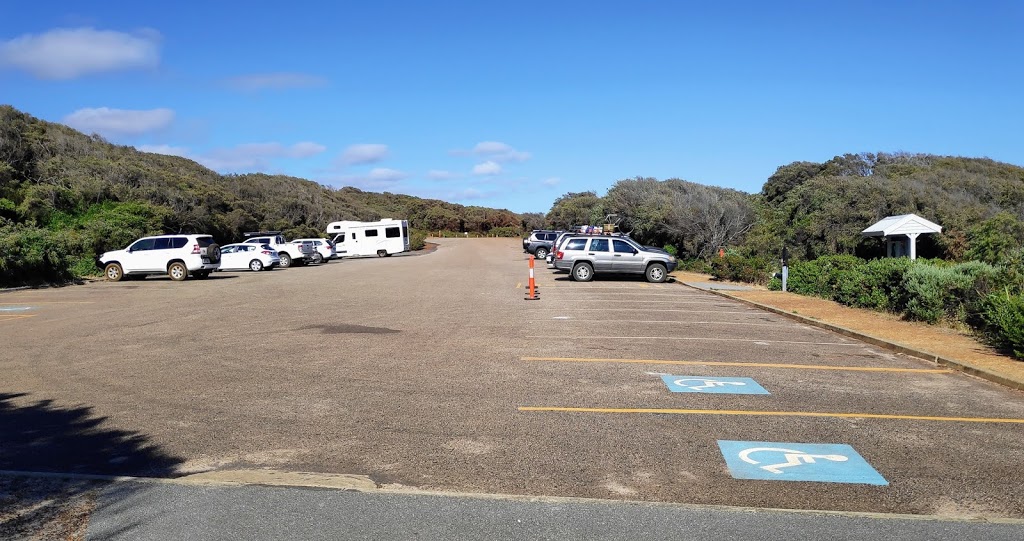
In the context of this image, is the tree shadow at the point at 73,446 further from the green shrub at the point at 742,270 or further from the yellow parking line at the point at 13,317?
the green shrub at the point at 742,270

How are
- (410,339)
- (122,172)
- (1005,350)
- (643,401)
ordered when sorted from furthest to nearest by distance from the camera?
(122,172)
(410,339)
(1005,350)
(643,401)

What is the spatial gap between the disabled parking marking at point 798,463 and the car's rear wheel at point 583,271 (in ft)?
69.5

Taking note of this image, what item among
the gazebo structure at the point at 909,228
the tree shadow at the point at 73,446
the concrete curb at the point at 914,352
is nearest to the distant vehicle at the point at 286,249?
the gazebo structure at the point at 909,228

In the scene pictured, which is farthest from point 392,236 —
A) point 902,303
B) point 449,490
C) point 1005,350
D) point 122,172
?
point 449,490

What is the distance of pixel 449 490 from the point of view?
576cm

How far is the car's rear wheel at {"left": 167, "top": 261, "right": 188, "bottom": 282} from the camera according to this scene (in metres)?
29.9

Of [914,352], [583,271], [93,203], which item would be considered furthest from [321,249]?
[914,352]

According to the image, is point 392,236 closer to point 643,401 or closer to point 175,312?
point 175,312

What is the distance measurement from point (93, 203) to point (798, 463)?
4191cm

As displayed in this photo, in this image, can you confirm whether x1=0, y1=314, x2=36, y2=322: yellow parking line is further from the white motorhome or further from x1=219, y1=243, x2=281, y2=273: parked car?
the white motorhome

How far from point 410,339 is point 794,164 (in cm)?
7361

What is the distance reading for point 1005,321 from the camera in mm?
11133

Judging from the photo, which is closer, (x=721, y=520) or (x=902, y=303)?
(x=721, y=520)

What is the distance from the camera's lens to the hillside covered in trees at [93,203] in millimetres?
28219
